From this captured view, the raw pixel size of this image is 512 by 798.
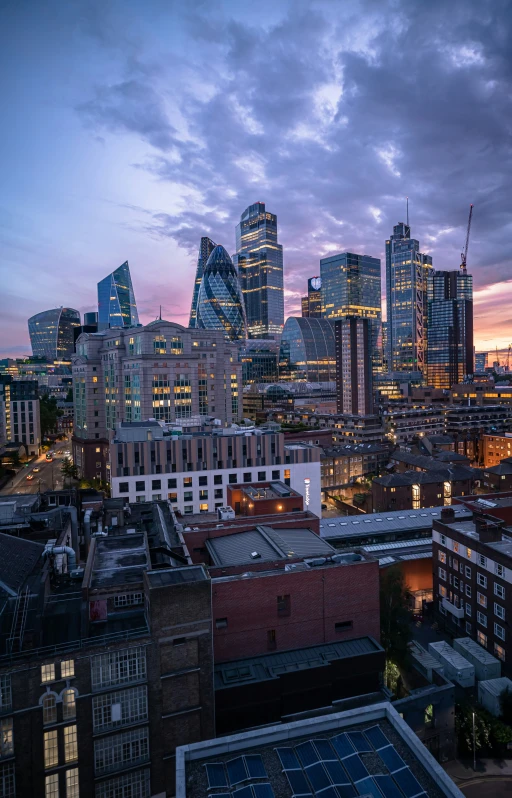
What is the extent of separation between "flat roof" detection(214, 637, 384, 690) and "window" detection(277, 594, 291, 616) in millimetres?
2223

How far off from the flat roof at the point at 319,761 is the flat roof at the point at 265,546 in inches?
623

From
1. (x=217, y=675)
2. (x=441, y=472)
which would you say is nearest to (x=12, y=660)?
(x=217, y=675)

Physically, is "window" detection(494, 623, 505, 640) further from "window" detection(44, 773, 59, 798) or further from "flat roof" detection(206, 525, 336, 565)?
"window" detection(44, 773, 59, 798)

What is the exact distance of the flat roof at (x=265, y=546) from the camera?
3491cm

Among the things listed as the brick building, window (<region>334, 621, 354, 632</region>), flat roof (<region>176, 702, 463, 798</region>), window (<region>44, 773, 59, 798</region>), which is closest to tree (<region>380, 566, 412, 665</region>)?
window (<region>334, 621, 354, 632</region>)

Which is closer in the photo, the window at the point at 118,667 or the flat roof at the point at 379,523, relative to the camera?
the window at the point at 118,667

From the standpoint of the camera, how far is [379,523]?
2347 inches

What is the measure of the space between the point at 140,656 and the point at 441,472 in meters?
71.5

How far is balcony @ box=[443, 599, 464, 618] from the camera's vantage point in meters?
42.1

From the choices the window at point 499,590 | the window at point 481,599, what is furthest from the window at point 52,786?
the window at point 481,599

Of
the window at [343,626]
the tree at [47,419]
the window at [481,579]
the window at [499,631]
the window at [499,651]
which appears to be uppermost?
the tree at [47,419]

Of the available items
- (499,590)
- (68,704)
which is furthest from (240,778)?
(499,590)

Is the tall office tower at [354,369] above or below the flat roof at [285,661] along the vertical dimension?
above

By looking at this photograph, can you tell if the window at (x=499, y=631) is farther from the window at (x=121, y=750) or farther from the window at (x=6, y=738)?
the window at (x=6, y=738)
